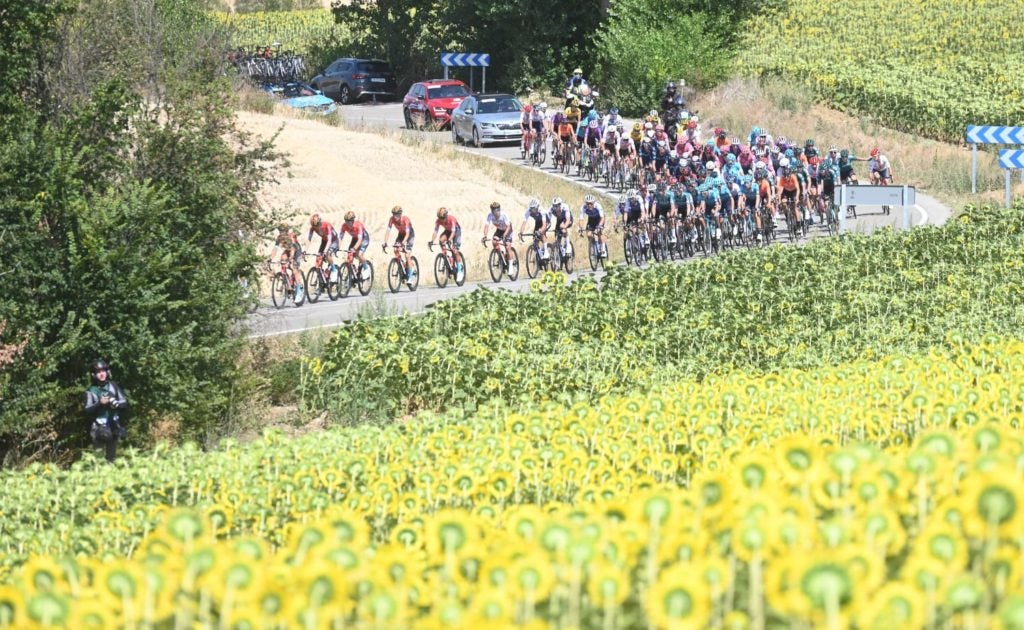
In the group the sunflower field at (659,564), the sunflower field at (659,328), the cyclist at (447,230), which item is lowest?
the sunflower field at (659,328)

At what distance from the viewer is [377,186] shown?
41500 mm

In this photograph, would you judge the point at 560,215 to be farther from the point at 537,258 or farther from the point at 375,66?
the point at 375,66

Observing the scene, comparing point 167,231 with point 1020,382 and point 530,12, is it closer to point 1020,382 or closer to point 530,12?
point 1020,382

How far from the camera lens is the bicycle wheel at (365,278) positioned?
90.9 feet

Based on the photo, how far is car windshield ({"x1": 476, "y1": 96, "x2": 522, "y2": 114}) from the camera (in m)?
47.8

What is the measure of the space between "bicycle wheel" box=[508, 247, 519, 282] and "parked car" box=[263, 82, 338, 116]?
23.9 meters

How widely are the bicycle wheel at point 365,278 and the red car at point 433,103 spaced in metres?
23.7

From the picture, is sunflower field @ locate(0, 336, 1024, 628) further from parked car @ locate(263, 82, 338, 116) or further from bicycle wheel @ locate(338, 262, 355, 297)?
parked car @ locate(263, 82, 338, 116)

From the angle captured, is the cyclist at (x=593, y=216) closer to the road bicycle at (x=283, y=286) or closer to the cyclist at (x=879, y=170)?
the road bicycle at (x=283, y=286)

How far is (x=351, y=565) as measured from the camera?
5051 mm

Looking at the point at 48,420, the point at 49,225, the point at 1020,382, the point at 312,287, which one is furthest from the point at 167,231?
the point at 1020,382

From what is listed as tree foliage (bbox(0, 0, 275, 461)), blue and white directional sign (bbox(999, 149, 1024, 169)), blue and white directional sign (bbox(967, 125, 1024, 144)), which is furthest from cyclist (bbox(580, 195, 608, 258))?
blue and white directional sign (bbox(967, 125, 1024, 144))

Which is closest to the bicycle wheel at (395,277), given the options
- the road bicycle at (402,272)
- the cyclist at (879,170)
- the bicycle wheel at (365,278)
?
the road bicycle at (402,272)

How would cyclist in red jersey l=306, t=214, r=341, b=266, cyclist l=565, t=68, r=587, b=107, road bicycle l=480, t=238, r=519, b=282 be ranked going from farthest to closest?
cyclist l=565, t=68, r=587, b=107
road bicycle l=480, t=238, r=519, b=282
cyclist in red jersey l=306, t=214, r=341, b=266
